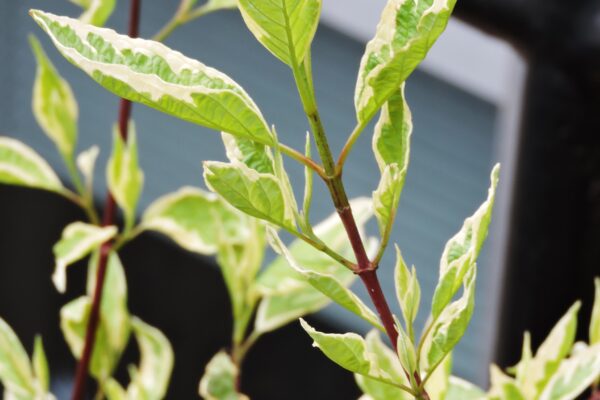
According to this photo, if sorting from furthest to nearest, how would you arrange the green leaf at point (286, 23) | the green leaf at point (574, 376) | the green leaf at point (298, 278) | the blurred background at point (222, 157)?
the blurred background at point (222, 157), the green leaf at point (298, 278), the green leaf at point (574, 376), the green leaf at point (286, 23)

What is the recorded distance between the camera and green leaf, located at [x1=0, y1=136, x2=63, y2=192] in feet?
1.78

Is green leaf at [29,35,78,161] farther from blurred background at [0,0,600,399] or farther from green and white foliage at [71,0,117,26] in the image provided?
blurred background at [0,0,600,399]

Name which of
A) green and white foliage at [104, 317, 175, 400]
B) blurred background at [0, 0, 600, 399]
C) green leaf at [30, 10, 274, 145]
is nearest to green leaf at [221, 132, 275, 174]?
green leaf at [30, 10, 274, 145]

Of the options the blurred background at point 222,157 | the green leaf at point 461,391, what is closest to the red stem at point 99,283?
the green leaf at point 461,391

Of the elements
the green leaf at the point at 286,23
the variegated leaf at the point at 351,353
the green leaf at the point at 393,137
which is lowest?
the variegated leaf at the point at 351,353

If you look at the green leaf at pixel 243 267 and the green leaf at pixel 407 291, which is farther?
the green leaf at pixel 243 267

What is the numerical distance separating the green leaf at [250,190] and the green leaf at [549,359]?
19cm

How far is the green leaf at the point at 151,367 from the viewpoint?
521 mm

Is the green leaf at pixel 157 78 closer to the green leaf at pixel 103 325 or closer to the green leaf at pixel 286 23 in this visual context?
the green leaf at pixel 286 23

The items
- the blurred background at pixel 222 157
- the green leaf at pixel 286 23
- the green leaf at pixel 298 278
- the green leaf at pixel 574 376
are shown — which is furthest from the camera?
the blurred background at pixel 222 157

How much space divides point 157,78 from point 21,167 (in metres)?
0.32

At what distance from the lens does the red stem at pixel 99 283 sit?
1.60 ft

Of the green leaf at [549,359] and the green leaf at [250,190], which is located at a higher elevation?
the green leaf at [250,190]

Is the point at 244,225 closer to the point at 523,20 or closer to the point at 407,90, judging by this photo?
the point at 523,20
